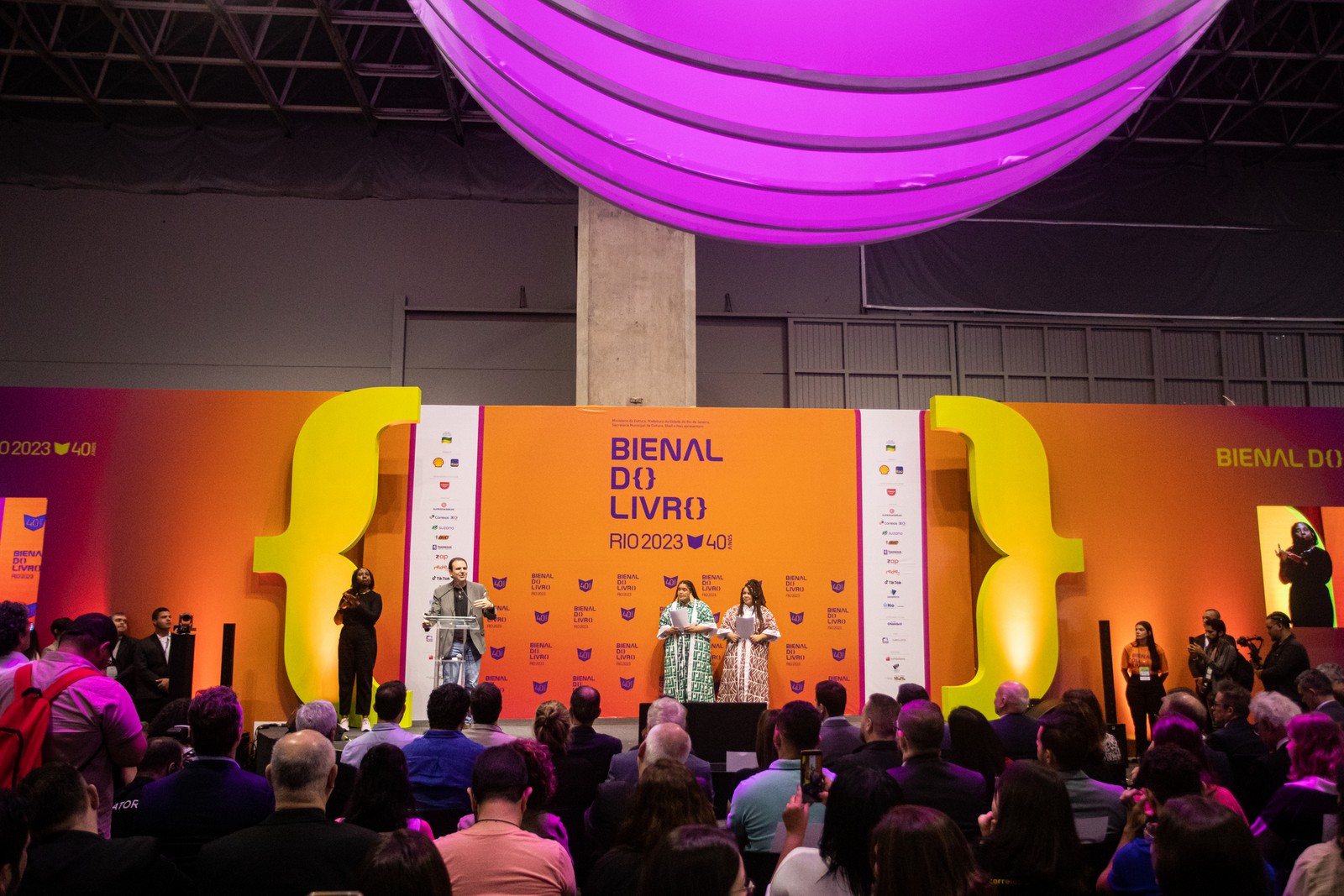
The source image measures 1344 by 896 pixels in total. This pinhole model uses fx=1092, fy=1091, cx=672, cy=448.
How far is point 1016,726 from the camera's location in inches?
208

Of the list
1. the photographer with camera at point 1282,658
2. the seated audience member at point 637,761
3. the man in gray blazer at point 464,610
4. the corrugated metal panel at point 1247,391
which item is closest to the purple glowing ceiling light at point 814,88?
the seated audience member at point 637,761

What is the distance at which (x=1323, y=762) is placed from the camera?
11.8ft

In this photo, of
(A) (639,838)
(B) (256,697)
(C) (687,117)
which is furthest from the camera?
(B) (256,697)

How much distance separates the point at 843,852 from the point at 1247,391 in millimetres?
15371

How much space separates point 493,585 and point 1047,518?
5.41 meters

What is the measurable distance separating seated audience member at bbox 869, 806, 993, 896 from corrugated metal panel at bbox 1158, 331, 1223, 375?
15.1m

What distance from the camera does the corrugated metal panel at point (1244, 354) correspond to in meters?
15.7

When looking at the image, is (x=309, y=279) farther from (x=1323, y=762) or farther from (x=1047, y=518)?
(x=1323, y=762)

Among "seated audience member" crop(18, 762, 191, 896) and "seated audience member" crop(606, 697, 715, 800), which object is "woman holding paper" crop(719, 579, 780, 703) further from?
"seated audience member" crop(18, 762, 191, 896)

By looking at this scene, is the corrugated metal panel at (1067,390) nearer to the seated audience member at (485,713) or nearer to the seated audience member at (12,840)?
the seated audience member at (485,713)

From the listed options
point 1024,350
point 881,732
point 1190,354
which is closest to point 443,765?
point 881,732

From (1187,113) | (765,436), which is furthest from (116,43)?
(1187,113)

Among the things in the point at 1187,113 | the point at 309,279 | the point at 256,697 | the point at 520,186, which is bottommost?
the point at 256,697

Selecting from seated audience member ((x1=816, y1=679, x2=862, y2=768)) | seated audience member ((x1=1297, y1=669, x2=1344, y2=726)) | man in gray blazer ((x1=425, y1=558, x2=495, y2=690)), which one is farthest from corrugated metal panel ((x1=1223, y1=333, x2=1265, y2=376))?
seated audience member ((x1=816, y1=679, x2=862, y2=768))
